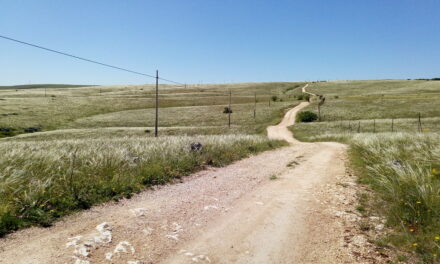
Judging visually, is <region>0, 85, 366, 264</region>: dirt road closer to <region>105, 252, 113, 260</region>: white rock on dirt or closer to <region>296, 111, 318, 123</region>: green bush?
<region>105, 252, 113, 260</region>: white rock on dirt

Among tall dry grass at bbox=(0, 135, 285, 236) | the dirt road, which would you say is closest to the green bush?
tall dry grass at bbox=(0, 135, 285, 236)

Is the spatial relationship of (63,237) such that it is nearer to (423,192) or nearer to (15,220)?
(15,220)

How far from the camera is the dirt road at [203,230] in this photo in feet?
13.8

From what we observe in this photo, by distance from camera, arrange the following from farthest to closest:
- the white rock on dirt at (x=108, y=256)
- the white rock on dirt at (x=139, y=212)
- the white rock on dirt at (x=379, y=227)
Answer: the white rock on dirt at (x=139, y=212)
the white rock on dirt at (x=379, y=227)
the white rock on dirt at (x=108, y=256)

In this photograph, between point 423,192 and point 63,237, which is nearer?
point 63,237

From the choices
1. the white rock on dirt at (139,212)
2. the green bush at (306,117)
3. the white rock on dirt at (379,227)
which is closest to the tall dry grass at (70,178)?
the white rock on dirt at (139,212)

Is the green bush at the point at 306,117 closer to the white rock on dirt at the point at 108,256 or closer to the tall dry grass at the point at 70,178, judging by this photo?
the tall dry grass at the point at 70,178

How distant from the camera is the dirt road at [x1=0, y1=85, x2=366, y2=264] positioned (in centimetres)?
420

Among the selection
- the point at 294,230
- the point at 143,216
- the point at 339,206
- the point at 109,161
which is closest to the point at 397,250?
the point at 294,230

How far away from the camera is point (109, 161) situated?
28.8 ft

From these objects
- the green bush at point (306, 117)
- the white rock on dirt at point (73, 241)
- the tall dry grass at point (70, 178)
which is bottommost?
the white rock on dirt at point (73, 241)

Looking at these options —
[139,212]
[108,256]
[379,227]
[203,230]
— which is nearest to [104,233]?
[108,256]

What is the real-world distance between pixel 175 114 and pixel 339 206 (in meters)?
56.7

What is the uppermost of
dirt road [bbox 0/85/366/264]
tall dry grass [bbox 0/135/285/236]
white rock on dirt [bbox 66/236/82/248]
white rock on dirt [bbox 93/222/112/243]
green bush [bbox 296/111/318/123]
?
green bush [bbox 296/111/318/123]
